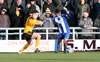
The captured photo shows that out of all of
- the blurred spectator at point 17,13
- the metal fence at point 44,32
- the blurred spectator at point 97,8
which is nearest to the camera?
the metal fence at point 44,32

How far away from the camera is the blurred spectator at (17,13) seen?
20683mm

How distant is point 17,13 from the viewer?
20875 mm

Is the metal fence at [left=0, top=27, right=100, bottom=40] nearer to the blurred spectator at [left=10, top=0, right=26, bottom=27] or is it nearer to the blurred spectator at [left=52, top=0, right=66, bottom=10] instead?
the blurred spectator at [left=10, top=0, right=26, bottom=27]

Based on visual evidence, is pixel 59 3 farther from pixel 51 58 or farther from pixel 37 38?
pixel 51 58

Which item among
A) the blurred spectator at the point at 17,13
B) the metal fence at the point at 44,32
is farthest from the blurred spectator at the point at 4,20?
the blurred spectator at the point at 17,13

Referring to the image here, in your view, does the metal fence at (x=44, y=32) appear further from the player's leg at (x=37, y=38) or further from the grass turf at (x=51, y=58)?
the grass turf at (x=51, y=58)

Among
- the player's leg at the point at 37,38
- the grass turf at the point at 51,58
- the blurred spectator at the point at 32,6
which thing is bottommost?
the grass turf at the point at 51,58

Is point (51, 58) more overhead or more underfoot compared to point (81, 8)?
more underfoot

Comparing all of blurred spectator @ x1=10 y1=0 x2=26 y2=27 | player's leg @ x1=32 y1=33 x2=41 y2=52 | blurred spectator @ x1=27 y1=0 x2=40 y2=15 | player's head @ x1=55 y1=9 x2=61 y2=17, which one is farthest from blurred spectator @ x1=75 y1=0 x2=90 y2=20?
blurred spectator @ x1=10 y1=0 x2=26 y2=27

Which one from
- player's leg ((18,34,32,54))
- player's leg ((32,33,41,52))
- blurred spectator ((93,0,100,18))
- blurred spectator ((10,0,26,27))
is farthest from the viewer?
blurred spectator ((10,0,26,27))

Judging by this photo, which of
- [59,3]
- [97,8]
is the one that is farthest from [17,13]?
[97,8]

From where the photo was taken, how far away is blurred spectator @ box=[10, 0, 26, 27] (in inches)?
814

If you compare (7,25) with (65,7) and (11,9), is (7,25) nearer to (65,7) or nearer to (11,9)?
(11,9)

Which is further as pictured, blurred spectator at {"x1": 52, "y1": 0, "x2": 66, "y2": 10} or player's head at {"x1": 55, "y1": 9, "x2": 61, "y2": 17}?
blurred spectator at {"x1": 52, "y1": 0, "x2": 66, "y2": 10}
